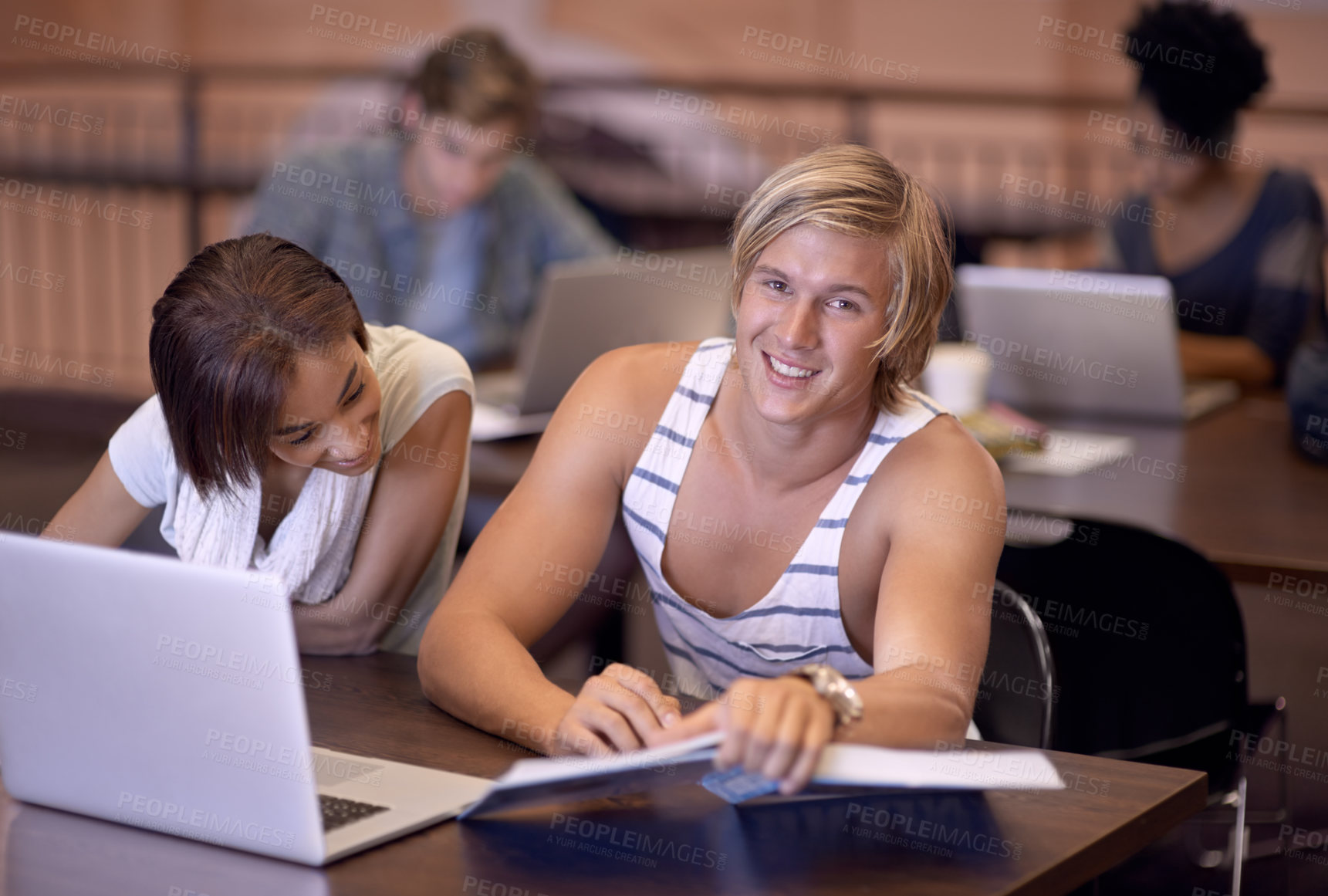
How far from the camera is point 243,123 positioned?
23.4 ft

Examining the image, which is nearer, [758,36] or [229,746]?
[229,746]

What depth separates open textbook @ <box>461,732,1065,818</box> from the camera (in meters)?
0.96

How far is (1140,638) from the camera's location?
5.73 ft

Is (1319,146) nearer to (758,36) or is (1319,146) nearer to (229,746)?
(758,36)

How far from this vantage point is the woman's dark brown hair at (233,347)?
131 cm

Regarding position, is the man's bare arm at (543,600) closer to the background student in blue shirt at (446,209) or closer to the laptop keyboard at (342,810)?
the laptop keyboard at (342,810)

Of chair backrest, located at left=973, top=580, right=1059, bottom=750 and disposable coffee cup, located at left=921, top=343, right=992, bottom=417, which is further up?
disposable coffee cup, located at left=921, top=343, right=992, bottom=417

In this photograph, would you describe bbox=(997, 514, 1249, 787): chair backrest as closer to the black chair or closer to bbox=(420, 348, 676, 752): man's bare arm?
the black chair

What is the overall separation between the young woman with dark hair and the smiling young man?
0.48 feet

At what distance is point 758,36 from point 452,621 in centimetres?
600

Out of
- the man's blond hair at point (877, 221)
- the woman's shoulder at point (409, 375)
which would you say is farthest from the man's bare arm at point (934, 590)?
the woman's shoulder at point (409, 375)

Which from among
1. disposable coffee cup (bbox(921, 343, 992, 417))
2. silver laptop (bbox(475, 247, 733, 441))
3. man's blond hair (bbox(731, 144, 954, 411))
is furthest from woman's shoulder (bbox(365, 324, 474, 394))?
disposable coffee cup (bbox(921, 343, 992, 417))

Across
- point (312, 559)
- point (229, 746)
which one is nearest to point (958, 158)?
point (312, 559)

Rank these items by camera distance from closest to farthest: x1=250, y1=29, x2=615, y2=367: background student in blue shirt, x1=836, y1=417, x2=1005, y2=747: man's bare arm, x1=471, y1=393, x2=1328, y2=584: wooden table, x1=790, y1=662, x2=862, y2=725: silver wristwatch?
x1=790, y1=662, x2=862, y2=725: silver wristwatch < x1=836, y1=417, x2=1005, y2=747: man's bare arm < x1=471, y1=393, x2=1328, y2=584: wooden table < x1=250, y1=29, x2=615, y2=367: background student in blue shirt
